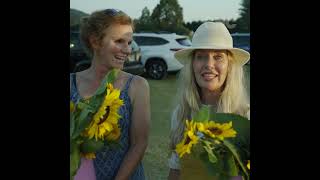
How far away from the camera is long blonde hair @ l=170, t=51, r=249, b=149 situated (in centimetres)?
182

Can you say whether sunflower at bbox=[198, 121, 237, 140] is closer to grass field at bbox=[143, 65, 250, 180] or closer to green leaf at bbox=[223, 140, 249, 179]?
green leaf at bbox=[223, 140, 249, 179]

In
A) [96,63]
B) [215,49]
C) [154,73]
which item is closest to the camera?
[215,49]

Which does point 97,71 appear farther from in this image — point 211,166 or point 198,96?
point 211,166

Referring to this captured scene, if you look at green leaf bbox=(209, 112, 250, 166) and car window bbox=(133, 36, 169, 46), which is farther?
car window bbox=(133, 36, 169, 46)

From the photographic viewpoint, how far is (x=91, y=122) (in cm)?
148

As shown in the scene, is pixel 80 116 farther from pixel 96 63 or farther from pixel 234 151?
pixel 96 63

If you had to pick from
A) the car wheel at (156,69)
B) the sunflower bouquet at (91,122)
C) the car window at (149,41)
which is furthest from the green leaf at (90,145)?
the car window at (149,41)

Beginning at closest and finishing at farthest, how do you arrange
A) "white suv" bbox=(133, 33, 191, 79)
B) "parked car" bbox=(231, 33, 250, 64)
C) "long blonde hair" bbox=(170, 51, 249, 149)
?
"parked car" bbox=(231, 33, 250, 64), "long blonde hair" bbox=(170, 51, 249, 149), "white suv" bbox=(133, 33, 191, 79)

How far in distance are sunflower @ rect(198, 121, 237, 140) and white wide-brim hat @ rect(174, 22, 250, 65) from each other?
0.50 m

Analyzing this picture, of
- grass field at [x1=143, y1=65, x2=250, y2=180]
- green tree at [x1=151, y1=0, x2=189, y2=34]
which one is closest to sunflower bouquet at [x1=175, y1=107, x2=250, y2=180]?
grass field at [x1=143, y1=65, x2=250, y2=180]
